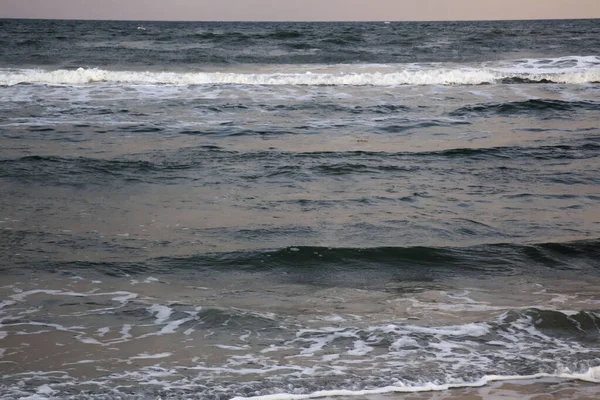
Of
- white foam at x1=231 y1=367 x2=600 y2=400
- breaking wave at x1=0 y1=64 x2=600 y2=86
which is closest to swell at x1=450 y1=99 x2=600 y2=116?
breaking wave at x1=0 y1=64 x2=600 y2=86

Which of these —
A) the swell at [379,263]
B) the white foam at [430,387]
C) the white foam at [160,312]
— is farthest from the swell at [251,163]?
the white foam at [430,387]

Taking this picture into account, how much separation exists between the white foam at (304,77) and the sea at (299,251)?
204 inches

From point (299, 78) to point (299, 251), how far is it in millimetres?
15529

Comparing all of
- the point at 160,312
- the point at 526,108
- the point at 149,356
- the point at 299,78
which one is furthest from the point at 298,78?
the point at 149,356

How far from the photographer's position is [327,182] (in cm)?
898

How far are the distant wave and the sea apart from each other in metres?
5.17

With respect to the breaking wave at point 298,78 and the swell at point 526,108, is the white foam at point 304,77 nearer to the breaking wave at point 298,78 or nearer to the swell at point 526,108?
the breaking wave at point 298,78

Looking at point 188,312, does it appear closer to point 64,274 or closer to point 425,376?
point 64,274

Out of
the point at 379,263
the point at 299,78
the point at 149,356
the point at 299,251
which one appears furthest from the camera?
the point at 299,78

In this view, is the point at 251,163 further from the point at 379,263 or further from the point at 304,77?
the point at 304,77

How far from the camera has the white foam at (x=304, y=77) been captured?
67.1 ft

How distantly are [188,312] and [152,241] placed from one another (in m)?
1.76

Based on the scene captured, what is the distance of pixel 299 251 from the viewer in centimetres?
635

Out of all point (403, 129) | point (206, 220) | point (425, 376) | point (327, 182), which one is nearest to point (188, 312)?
point (425, 376)
